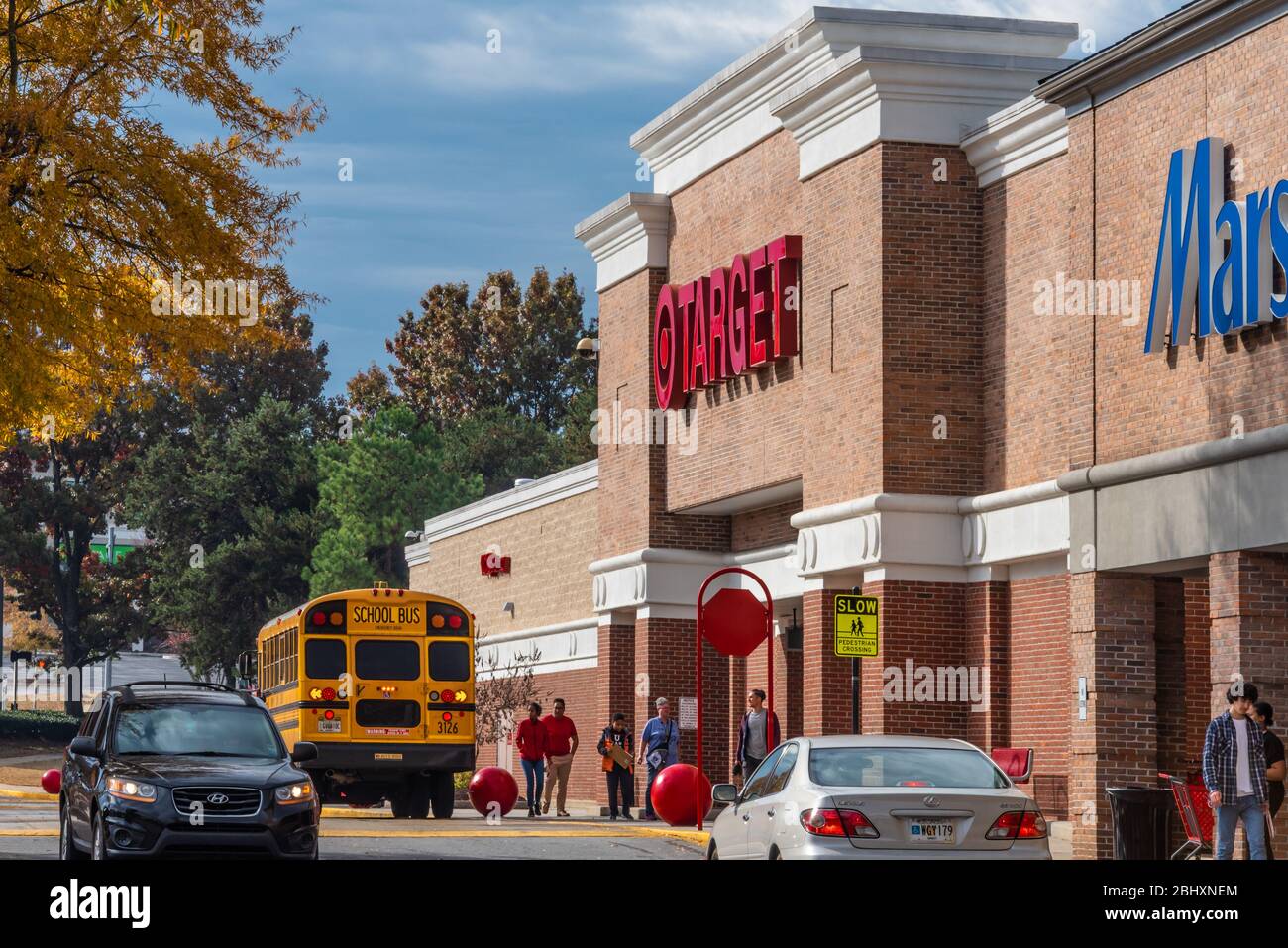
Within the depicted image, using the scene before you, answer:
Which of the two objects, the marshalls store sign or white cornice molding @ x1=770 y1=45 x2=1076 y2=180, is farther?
white cornice molding @ x1=770 y1=45 x2=1076 y2=180

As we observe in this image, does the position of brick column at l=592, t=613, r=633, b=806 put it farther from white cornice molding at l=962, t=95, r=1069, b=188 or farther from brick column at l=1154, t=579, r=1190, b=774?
brick column at l=1154, t=579, r=1190, b=774

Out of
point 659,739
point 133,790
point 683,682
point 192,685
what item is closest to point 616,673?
point 683,682

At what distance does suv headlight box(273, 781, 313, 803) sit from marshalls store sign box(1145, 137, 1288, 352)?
1048cm

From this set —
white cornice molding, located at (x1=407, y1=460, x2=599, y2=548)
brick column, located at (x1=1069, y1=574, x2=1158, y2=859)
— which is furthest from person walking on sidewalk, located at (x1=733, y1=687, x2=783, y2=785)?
white cornice molding, located at (x1=407, y1=460, x2=599, y2=548)

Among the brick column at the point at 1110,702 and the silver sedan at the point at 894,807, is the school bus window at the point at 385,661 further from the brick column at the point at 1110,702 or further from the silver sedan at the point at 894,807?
the silver sedan at the point at 894,807

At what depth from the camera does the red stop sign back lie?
25.9 m

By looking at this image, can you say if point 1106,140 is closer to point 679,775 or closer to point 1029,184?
point 1029,184

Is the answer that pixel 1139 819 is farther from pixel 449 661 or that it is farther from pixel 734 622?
pixel 449 661

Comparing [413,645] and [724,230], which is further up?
[724,230]

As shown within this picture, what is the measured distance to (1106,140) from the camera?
79.4ft

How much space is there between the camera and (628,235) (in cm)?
3688

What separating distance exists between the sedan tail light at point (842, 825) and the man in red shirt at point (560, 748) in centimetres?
1904

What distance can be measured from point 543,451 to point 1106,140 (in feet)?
220
